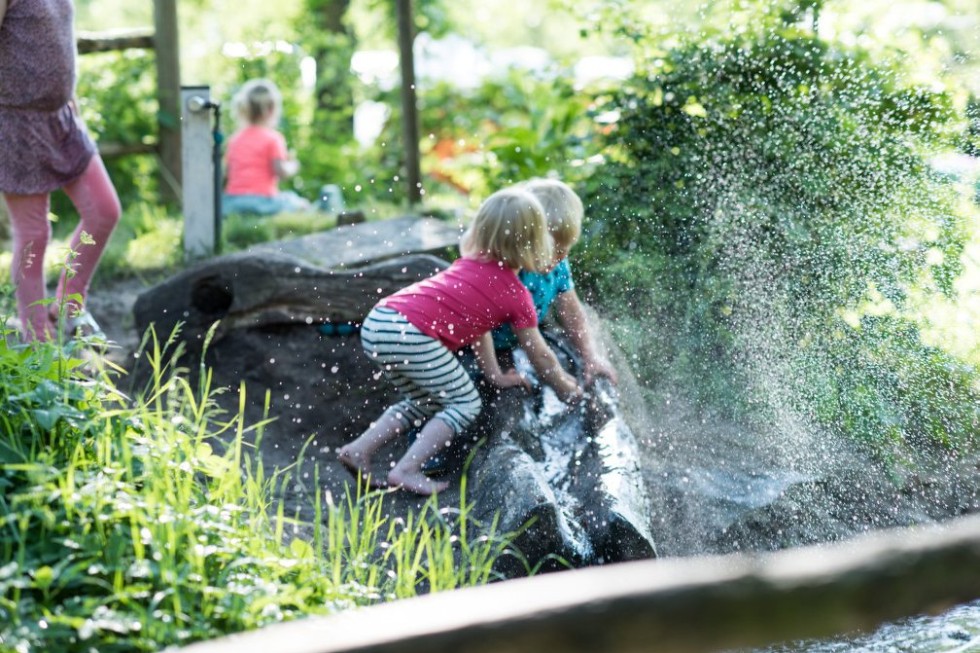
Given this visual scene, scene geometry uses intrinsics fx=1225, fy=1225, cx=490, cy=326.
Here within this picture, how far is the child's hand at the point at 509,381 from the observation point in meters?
4.70

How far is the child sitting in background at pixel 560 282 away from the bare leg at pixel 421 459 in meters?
0.69

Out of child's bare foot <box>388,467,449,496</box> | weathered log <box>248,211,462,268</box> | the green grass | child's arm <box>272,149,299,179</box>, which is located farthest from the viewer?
child's arm <box>272,149,299,179</box>

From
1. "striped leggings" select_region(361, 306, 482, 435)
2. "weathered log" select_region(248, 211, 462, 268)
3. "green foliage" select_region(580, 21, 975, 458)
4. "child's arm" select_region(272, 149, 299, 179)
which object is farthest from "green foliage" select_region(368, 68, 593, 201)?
"striped leggings" select_region(361, 306, 482, 435)

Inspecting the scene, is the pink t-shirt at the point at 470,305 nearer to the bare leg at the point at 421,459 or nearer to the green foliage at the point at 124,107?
the bare leg at the point at 421,459

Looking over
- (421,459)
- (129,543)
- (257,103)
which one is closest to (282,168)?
(257,103)

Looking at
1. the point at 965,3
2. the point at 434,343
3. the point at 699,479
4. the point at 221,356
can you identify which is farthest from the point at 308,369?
the point at 965,3

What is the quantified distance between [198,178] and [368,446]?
3.11m

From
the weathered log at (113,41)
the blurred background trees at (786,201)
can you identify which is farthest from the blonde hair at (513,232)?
the weathered log at (113,41)

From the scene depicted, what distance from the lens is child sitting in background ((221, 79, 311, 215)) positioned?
8867mm

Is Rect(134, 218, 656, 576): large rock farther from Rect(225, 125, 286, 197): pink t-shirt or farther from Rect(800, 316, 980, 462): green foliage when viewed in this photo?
Rect(225, 125, 286, 197): pink t-shirt

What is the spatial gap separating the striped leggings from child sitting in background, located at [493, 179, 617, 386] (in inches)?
20.7

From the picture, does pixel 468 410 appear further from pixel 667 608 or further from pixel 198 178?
pixel 198 178

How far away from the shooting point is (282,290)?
219 inches

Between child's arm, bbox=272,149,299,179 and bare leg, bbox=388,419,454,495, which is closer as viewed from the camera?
bare leg, bbox=388,419,454,495
